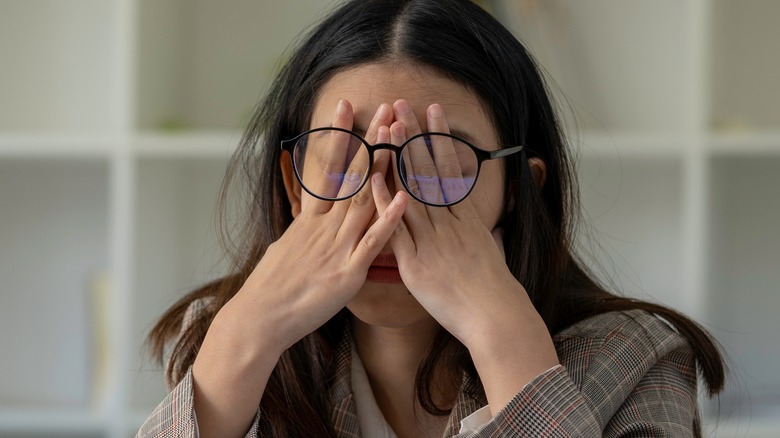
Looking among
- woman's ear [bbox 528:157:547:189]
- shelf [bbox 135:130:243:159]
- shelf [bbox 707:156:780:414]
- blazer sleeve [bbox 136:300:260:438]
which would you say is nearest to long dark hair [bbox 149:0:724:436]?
woman's ear [bbox 528:157:547:189]

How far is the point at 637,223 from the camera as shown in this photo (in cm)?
196

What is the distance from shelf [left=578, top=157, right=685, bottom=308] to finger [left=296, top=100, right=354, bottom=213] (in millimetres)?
942

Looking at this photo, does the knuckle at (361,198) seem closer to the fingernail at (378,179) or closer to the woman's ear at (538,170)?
the fingernail at (378,179)

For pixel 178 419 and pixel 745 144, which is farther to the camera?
pixel 745 144

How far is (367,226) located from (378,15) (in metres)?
0.25

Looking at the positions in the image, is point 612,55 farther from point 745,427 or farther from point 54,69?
point 54,69

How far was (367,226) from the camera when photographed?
101cm

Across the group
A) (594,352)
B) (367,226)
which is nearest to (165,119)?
(367,226)

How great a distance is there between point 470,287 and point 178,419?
1.09 ft

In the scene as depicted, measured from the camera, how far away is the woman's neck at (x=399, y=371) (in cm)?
114

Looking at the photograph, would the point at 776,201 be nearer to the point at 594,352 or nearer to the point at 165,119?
the point at 594,352

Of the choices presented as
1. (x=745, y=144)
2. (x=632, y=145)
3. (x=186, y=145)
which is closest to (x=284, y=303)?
(x=186, y=145)

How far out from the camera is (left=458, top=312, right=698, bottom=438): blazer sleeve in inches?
35.8

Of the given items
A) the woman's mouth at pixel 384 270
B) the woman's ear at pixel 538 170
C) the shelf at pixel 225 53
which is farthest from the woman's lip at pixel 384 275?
the shelf at pixel 225 53
